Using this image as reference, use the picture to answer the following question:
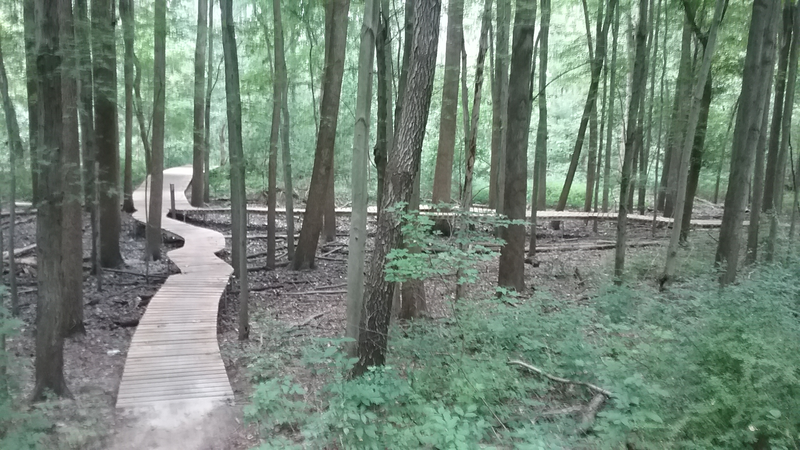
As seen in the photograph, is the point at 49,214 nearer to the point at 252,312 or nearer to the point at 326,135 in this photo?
the point at 252,312

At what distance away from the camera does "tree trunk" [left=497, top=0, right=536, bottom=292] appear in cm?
793

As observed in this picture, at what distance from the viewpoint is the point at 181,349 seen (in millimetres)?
6215

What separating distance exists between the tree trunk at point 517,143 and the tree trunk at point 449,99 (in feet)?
4.12

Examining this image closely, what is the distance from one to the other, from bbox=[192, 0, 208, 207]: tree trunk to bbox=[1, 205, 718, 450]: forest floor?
3499 millimetres

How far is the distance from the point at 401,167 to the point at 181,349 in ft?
13.3

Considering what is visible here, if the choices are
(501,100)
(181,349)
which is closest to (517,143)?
(501,100)


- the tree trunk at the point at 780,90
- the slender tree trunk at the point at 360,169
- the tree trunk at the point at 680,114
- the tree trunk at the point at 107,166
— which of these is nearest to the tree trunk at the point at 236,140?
the slender tree trunk at the point at 360,169

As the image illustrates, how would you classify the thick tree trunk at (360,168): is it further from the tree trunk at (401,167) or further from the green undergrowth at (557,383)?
the green undergrowth at (557,383)

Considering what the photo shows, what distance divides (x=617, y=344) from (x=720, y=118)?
1779 cm

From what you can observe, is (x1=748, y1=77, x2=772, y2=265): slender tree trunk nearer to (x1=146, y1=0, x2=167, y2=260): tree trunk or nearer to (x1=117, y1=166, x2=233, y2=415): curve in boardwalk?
(x1=117, y1=166, x2=233, y2=415): curve in boardwalk

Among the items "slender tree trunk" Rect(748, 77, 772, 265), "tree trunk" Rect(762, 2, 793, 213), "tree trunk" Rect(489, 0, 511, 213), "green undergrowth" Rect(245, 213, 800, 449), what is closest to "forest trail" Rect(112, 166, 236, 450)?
"green undergrowth" Rect(245, 213, 800, 449)

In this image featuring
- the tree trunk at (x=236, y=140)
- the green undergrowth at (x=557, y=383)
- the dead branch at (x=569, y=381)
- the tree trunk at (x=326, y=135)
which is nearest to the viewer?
the green undergrowth at (x=557, y=383)

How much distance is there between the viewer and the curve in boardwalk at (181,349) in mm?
5191

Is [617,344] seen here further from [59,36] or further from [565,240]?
[565,240]
